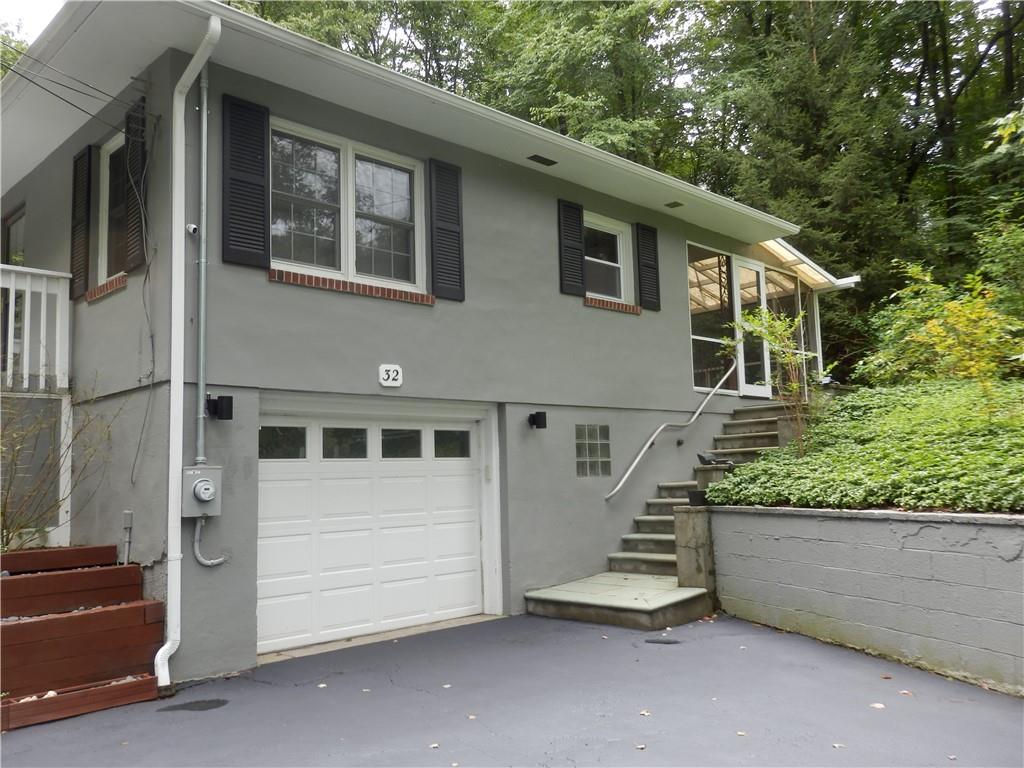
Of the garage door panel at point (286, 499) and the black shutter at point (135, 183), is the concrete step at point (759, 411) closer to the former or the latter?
the garage door panel at point (286, 499)

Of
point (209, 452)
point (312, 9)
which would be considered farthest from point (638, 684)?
point (312, 9)

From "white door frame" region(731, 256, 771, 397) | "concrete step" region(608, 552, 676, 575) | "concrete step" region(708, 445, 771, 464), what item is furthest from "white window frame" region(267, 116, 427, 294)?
"white door frame" region(731, 256, 771, 397)

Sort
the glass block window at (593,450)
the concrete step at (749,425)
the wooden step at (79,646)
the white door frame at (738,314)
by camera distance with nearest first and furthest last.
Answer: the wooden step at (79,646), the glass block window at (593,450), the concrete step at (749,425), the white door frame at (738,314)

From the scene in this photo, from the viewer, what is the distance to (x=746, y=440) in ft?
30.5

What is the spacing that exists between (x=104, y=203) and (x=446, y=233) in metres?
2.99

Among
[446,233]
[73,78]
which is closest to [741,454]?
[446,233]

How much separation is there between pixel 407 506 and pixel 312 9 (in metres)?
13.0

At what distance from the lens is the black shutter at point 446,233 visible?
271 inches

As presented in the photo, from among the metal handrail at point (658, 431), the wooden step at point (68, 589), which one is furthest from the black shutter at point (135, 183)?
the metal handrail at point (658, 431)

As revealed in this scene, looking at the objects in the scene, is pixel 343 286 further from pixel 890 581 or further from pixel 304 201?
pixel 890 581

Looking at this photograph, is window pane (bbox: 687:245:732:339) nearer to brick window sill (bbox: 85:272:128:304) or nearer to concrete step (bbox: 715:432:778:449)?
concrete step (bbox: 715:432:778:449)

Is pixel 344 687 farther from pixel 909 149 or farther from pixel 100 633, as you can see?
pixel 909 149

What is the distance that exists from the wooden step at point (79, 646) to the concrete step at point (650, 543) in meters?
4.84

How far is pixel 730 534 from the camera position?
673 centimetres
